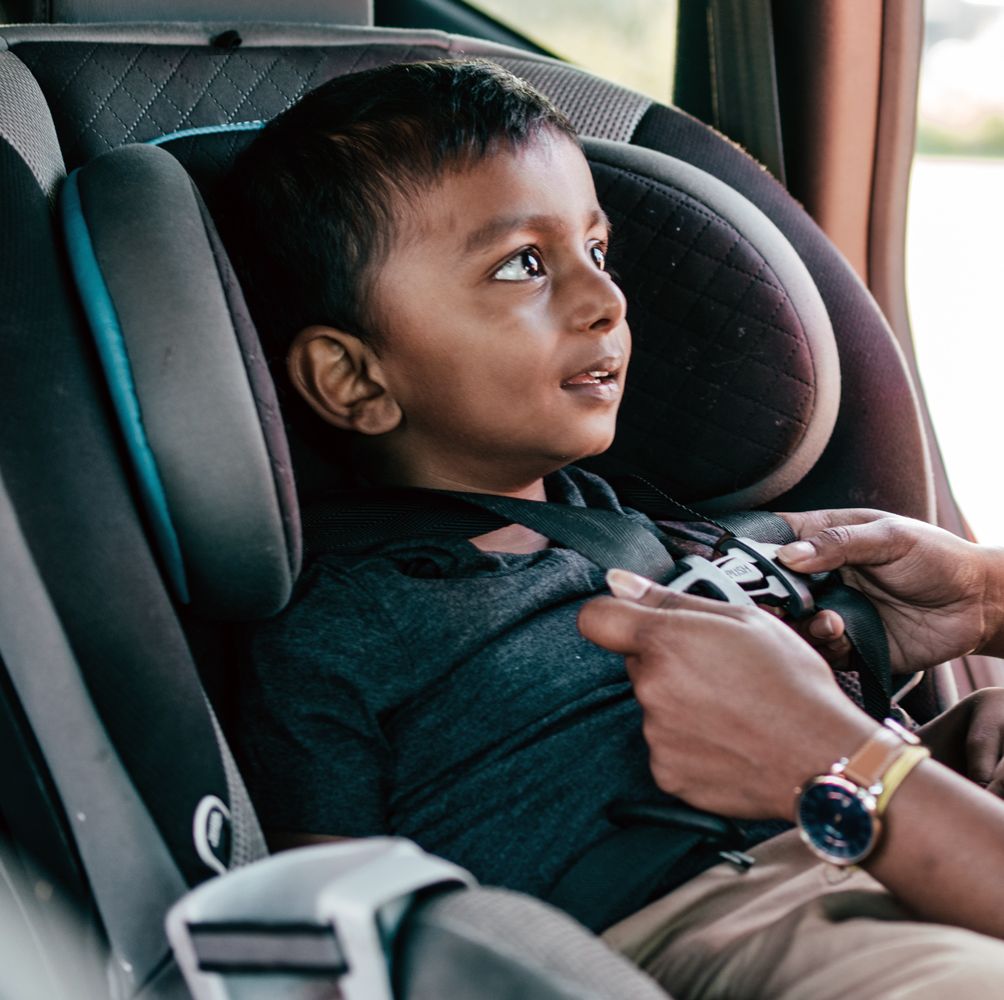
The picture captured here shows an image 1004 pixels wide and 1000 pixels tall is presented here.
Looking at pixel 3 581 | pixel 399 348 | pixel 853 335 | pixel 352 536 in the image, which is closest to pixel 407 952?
pixel 3 581

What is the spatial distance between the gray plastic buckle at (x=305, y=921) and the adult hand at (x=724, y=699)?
0.31 meters

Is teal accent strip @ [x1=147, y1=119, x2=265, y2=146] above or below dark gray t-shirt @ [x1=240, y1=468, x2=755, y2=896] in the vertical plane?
above

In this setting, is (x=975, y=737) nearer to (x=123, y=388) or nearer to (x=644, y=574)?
(x=644, y=574)

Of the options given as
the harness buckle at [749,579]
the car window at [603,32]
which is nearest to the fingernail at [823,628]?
the harness buckle at [749,579]

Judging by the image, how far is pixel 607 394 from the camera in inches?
47.7

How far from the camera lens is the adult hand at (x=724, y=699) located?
2.98ft

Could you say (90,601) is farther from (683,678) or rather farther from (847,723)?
(847,723)

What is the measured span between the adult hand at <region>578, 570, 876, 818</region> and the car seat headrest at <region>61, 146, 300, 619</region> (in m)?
0.28

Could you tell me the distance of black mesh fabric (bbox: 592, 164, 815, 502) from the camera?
1.39 metres

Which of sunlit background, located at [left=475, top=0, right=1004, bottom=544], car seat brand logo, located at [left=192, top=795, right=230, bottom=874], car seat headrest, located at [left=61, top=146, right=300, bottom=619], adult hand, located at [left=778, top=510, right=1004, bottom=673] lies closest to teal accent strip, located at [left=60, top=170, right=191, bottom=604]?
car seat headrest, located at [left=61, top=146, right=300, bottom=619]

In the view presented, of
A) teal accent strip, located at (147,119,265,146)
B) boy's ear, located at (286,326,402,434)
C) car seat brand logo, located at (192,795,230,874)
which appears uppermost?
teal accent strip, located at (147,119,265,146)

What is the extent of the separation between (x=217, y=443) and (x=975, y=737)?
791mm

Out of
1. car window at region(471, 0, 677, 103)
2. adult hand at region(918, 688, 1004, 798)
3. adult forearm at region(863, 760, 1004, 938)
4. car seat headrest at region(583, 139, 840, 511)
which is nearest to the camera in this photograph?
adult forearm at region(863, 760, 1004, 938)

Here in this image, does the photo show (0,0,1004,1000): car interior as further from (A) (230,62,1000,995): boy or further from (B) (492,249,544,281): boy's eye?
(B) (492,249,544,281): boy's eye
